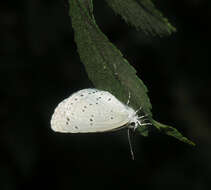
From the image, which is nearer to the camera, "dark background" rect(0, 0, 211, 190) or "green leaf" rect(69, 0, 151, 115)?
"green leaf" rect(69, 0, 151, 115)

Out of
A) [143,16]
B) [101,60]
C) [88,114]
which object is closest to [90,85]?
[88,114]

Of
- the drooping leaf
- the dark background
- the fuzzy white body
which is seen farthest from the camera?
the dark background

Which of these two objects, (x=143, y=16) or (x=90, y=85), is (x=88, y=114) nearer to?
(x=143, y=16)

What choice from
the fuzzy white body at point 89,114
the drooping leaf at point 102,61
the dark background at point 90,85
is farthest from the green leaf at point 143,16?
the dark background at point 90,85

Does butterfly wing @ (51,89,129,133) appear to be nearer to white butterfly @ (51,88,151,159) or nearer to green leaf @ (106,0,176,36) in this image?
white butterfly @ (51,88,151,159)

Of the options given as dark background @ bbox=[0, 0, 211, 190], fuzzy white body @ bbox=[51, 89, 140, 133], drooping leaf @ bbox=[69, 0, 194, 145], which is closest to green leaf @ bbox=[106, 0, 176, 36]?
drooping leaf @ bbox=[69, 0, 194, 145]

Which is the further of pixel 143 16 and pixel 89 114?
pixel 89 114

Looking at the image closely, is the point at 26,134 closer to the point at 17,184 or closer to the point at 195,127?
the point at 17,184
